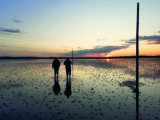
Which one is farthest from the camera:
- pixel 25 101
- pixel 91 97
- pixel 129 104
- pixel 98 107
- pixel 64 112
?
pixel 91 97

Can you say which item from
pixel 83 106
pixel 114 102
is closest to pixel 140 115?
pixel 114 102

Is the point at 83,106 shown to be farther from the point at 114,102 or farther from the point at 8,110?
the point at 8,110

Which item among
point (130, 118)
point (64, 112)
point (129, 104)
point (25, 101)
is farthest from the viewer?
point (25, 101)

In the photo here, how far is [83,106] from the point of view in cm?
947

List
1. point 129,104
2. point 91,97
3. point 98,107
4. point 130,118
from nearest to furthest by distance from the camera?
point 130,118
point 98,107
point 129,104
point 91,97

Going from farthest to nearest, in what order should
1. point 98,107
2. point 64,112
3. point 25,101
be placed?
point 25,101 < point 98,107 < point 64,112

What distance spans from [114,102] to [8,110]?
7.08 meters

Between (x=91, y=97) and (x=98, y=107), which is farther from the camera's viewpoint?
(x=91, y=97)

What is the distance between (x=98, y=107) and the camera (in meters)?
9.26

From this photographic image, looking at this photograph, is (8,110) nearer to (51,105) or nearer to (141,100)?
(51,105)

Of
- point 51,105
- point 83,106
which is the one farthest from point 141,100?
point 51,105

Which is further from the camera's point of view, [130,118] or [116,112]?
[116,112]

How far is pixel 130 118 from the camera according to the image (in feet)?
25.2

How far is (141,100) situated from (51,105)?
666 centimetres
